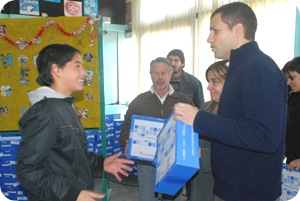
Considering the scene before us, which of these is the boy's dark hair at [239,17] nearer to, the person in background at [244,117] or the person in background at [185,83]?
the person in background at [244,117]

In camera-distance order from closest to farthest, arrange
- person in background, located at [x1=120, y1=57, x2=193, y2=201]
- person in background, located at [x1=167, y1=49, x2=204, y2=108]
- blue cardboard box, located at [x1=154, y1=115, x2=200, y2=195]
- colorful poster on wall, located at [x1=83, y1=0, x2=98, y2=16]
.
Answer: blue cardboard box, located at [x1=154, y1=115, x2=200, y2=195] < person in background, located at [x1=120, y1=57, x2=193, y2=201] < person in background, located at [x1=167, y1=49, x2=204, y2=108] < colorful poster on wall, located at [x1=83, y1=0, x2=98, y2=16]

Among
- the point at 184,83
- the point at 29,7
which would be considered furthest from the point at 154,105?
the point at 29,7

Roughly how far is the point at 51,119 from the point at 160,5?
483cm

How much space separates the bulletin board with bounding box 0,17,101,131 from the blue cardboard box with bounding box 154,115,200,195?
1.93 metres

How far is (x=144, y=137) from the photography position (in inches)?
74.7

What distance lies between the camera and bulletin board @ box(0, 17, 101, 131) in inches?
119

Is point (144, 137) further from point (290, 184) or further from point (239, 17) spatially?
point (290, 184)

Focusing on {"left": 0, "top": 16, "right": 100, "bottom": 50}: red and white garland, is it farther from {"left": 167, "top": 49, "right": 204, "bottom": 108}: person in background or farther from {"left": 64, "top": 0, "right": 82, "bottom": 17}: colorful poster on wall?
{"left": 64, "top": 0, "right": 82, "bottom": 17}: colorful poster on wall

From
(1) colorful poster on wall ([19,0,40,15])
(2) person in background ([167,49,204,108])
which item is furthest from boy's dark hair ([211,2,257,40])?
(1) colorful poster on wall ([19,0,40,15])

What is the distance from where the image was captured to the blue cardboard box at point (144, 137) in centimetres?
187

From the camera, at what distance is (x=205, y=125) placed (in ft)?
3.83

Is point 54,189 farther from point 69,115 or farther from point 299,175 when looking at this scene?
point 299,175

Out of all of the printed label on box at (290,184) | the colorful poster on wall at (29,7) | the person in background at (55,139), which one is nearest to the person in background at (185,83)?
the printed label on box at (290,184)

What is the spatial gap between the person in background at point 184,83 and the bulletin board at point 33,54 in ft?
3.19
